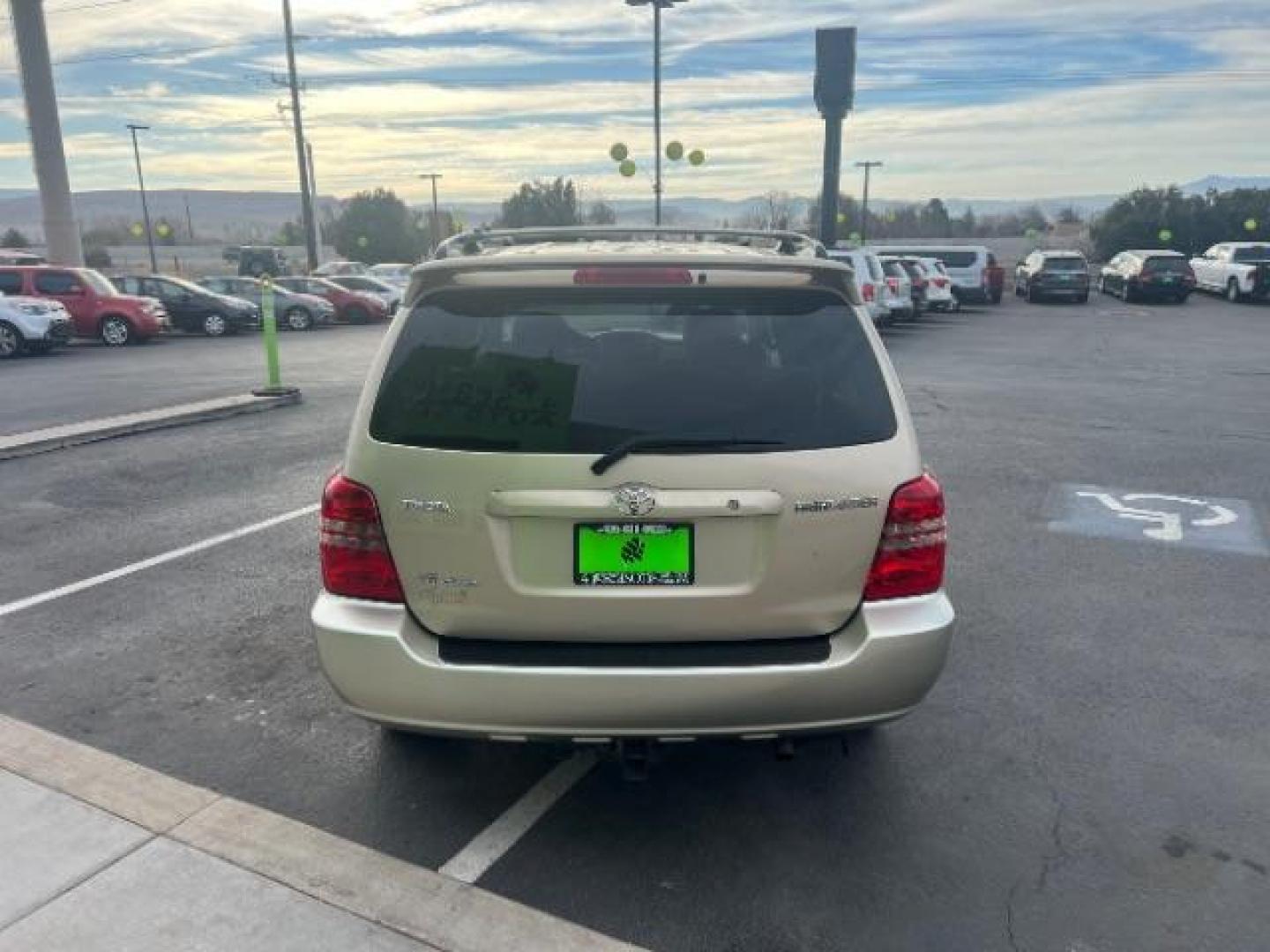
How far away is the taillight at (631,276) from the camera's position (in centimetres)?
292

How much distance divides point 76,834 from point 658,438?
7.44 feet

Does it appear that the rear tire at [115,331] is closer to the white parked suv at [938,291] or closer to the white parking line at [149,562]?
the white parking line at [149,562]

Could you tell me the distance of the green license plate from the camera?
2.78 meters

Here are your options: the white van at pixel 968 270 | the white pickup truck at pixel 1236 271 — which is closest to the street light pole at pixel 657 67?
the white van at pixel 968 270

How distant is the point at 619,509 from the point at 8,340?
19.0m

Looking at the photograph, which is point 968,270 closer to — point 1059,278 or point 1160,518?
point 1059,278

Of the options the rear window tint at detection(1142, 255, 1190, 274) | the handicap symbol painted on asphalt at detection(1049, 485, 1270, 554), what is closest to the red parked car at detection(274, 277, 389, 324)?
the handicap symbol painted on asphalt at detection(1049, 485, 1270, 554)

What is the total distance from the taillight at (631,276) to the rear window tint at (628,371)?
28mm

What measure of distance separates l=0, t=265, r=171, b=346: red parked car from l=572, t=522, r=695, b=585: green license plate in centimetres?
2079

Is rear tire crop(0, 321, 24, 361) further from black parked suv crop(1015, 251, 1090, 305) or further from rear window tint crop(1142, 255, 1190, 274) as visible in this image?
rear window tint crop(1142, 255, 1190, 274)

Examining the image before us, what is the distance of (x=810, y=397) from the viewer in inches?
115

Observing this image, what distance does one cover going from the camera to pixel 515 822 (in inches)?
129

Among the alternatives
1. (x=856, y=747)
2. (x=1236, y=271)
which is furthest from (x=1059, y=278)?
(x=856, y=747)

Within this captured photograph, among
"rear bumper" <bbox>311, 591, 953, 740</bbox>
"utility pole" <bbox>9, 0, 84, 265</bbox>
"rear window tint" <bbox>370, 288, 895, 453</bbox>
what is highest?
"utility pole" <bbox>9, 0, 84, 265</bbox>
